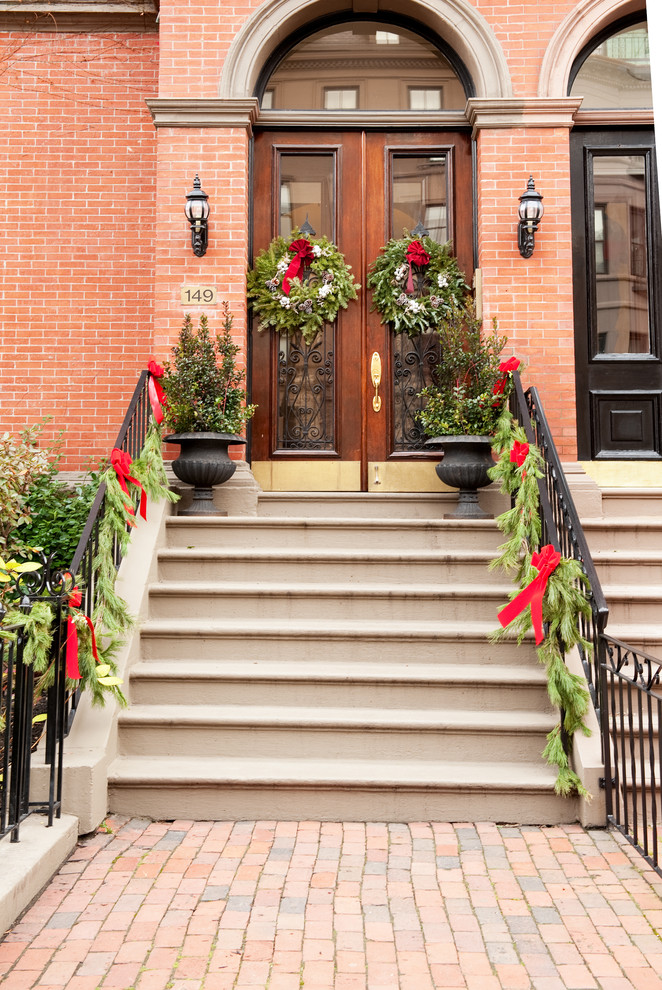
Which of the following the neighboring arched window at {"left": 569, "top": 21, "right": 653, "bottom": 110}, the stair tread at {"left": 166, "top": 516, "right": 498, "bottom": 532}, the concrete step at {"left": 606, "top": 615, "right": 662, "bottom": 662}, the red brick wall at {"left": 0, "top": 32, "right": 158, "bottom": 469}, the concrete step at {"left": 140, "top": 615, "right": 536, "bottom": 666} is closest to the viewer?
the concrete step at {"left": 140, "top": 615, "right": 536, "bottom": 666}

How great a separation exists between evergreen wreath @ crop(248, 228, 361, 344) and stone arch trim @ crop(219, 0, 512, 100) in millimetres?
1254

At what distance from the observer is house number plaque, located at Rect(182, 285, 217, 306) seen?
6.60 m

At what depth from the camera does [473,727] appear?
435 centimetres

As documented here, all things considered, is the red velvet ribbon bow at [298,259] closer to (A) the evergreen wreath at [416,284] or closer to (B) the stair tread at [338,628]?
(A) the evergreen wreath at [416,284]

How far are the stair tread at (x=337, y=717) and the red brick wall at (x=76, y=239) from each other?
367 cm

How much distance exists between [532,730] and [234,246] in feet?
14.4

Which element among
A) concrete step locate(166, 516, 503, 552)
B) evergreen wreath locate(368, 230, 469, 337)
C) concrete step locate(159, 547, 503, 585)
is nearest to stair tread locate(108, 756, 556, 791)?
concrete step locate(159, 547, 503, 585)

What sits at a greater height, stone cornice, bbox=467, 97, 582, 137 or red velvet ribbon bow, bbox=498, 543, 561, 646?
stone cornice, bbox=467, 97, 582, 137

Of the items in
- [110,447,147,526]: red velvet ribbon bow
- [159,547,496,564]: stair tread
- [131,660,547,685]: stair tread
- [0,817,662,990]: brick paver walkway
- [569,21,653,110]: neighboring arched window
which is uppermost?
[569,21,653,110]: neighboring arched window

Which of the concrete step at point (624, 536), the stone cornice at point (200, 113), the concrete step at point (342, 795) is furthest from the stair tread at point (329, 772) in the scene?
the stone cornice at point (200, 113)

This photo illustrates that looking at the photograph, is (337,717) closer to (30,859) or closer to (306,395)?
(30,859)

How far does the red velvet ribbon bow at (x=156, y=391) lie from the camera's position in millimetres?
5949

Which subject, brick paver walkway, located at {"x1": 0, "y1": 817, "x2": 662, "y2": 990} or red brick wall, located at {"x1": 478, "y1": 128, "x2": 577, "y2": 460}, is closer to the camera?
brick paver walkway, located at {"x1": 0, "y1": 817, "x2": 662, "y2": 990}

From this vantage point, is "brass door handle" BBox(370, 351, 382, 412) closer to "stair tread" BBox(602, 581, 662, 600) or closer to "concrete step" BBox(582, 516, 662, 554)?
"concrete step" BBox(582, 516, 662, 554)
